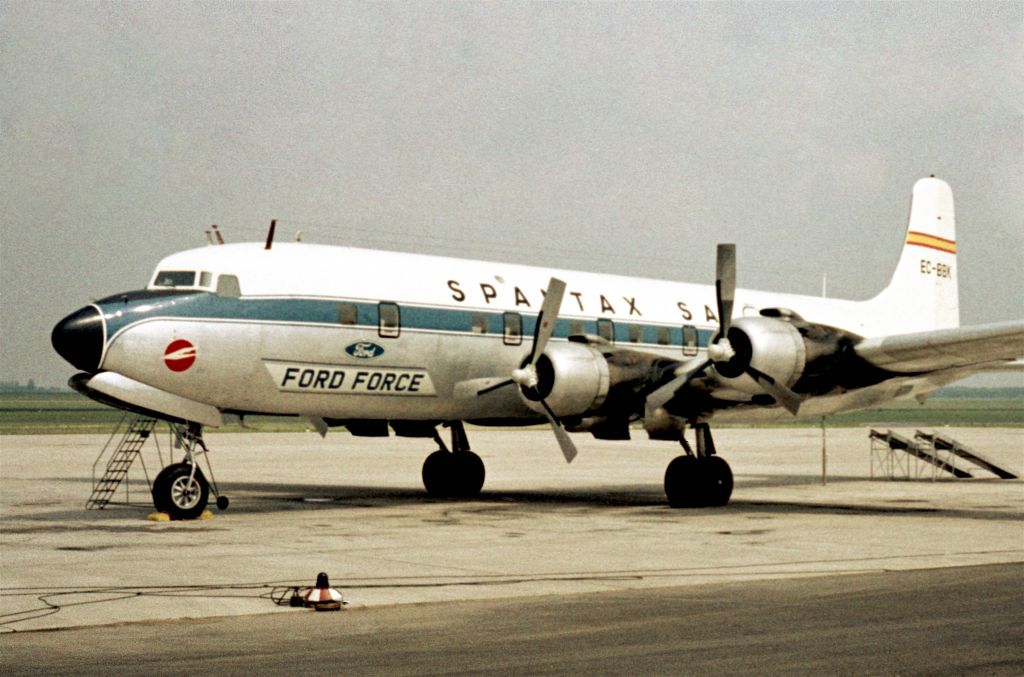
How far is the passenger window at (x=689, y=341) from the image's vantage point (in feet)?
85.1

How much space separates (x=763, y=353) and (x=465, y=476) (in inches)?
281

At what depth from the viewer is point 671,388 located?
840 inches

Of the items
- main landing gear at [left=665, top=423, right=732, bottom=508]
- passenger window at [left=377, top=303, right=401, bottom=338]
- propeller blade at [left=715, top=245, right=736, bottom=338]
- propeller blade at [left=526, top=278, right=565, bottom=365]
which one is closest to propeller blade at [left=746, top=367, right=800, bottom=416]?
propeller blade at [left=715, top=245, right=736, bottom=338]

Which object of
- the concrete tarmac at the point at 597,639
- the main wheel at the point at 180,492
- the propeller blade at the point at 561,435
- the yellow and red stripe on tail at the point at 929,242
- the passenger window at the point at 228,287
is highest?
the yellow and red stripe on tail at the point at 929,242

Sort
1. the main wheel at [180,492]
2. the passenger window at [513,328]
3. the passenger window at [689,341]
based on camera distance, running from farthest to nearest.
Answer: the passenger window at [689,341] → the passenger window at [513,328] → the main wheel at [180,492]

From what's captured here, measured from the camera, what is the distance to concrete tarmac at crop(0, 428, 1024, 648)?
12.2 metres

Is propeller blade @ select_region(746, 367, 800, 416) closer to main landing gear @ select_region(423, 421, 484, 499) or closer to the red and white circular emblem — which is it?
main landing gear @ select_region(423, 421, 484, 499)

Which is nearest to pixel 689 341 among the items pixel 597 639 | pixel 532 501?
pixel 532 501

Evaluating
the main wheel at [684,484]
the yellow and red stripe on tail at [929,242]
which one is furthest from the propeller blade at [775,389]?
the yellow and red stripe on tail at [929,242]

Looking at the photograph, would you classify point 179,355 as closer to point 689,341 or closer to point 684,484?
point 684,484

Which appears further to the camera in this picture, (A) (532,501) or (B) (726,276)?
(A) (532,501)

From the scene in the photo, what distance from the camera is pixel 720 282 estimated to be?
21.7m

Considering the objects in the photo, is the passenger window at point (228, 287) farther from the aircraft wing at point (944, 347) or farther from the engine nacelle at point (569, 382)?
the aircraft wing at point (944, 347)

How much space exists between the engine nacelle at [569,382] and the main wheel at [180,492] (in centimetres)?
545
